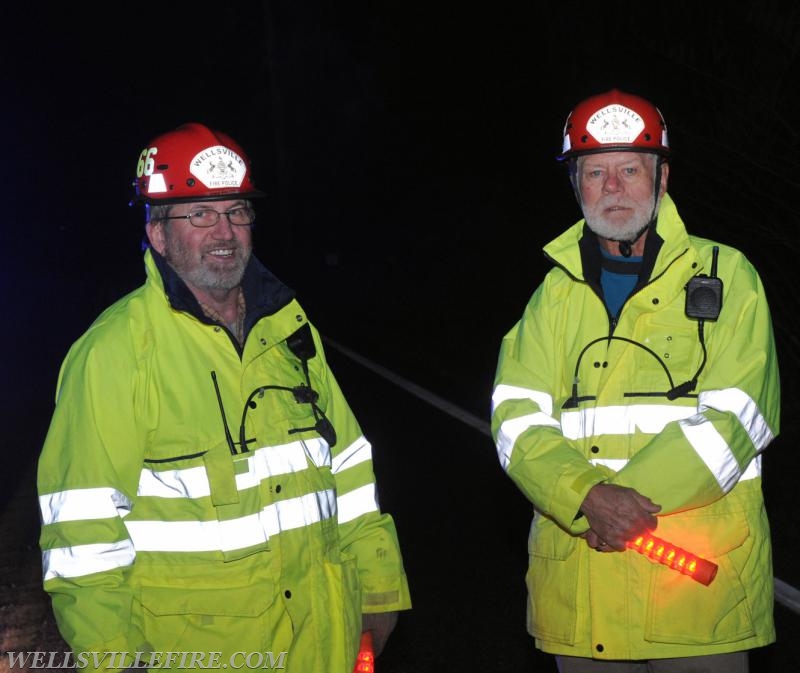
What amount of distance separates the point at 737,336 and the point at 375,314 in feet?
58.0

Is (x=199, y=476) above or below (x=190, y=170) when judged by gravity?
below

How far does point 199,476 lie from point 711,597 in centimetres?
158

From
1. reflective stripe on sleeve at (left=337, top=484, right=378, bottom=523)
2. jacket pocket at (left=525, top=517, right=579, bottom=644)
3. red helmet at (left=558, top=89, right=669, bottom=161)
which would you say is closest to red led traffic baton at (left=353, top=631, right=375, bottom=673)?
reflective stripe on sleeve at (left=337, top=484, right=378, bottom=523)

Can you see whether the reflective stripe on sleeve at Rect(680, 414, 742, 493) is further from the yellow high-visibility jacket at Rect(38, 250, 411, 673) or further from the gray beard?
the yellow high-visibility jacket at Rect(38, 250, 411, 673)

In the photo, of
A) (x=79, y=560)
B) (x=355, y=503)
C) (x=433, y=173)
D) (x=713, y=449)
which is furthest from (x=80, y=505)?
(x=433, y=173)

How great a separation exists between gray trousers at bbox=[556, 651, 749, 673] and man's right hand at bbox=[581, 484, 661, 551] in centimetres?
44

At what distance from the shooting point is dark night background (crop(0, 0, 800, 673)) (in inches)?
372

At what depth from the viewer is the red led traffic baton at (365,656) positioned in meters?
3.28

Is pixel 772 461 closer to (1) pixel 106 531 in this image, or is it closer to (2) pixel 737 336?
(2) pixel 737 336

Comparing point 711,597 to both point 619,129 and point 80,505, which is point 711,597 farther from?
point 80,505

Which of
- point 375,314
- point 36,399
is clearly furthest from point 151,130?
point 36,399

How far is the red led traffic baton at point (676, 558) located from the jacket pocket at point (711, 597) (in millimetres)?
90

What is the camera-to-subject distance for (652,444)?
3377mm

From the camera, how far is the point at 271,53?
92.3 ft
